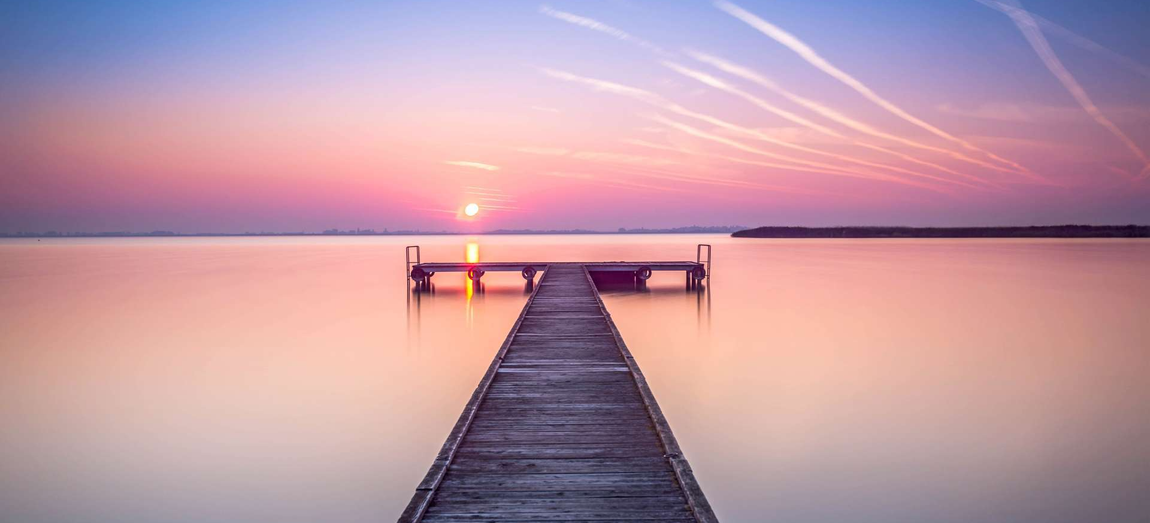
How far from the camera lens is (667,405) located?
28.3 feet

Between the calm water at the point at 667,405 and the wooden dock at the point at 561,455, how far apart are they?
49.8 inches

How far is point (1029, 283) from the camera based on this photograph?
25047 millimetres

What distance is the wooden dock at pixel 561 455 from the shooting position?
11.8 ft

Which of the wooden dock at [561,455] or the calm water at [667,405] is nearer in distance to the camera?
the wooden dock at [561,455]

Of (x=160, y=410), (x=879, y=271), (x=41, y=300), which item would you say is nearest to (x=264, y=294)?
(x=41, y=300)

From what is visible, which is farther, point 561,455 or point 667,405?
point 667,405

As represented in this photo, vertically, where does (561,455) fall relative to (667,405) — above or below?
above

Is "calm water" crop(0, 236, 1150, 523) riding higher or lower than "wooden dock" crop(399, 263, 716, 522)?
lower

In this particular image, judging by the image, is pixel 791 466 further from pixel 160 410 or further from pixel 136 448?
pixel 160 410

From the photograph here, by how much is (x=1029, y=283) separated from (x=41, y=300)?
35.0 m

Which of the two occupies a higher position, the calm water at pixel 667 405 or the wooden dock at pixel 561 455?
the wooden dock at pixel 561 455

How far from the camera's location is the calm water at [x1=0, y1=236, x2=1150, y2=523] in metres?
5.76

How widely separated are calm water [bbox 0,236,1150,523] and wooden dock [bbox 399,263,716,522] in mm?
1264

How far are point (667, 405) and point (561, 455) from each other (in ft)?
14.6
